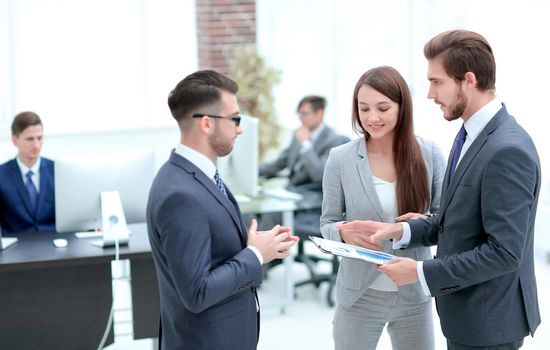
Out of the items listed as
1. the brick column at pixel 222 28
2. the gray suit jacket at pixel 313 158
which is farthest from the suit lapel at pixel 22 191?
the brick column at pixel 222 28

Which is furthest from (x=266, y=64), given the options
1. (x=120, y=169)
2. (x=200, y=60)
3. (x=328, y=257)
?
(x=120, y=169)

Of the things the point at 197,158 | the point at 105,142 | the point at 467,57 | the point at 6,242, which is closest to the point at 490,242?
the point at 467,57

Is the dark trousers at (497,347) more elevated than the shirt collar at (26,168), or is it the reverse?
the shirt collar at (26,168)

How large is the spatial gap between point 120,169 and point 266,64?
407 centimetres

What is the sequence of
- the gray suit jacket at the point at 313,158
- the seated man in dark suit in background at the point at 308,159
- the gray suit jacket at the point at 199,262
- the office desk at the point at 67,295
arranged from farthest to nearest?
the gray suit jacket at the point at 313,158
the seated man in dark suit in background at the point at 308,159
the office desk at the point at 67,295
the gray suit jacket at the point at 199,262

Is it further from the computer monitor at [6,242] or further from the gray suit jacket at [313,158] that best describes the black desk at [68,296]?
the gray suit jacket at [313,158]

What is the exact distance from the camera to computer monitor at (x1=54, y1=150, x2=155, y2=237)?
3969mm

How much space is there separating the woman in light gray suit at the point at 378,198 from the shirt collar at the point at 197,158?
2.17 ft

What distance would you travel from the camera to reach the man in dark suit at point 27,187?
4656 mm

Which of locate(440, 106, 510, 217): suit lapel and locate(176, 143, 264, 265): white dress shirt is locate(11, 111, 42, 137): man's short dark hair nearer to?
locate(176, 143, 264, 265): white dress shirt

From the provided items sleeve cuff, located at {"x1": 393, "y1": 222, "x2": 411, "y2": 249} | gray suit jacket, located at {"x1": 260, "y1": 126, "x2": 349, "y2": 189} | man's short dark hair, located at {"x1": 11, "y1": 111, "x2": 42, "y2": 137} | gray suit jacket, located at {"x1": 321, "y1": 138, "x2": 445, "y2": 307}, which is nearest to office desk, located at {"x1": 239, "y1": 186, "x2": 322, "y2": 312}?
gray suit jacket, located at {"x1": 260, "y1": 126, "x2": 349, "y2": 189}

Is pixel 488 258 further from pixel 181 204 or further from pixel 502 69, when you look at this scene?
pixel 502 69

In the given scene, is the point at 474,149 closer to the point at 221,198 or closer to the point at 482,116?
the point at 482,116

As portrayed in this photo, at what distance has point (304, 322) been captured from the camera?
5215mm
